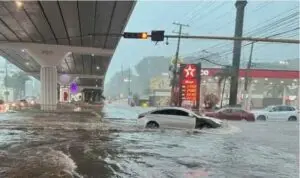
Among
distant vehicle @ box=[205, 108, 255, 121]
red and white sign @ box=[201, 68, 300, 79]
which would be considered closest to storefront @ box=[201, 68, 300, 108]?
red and white sign @ box=[201, 68, 300, 79]

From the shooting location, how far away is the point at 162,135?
18.6m

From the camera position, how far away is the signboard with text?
131 feet

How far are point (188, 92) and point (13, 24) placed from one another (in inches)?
713

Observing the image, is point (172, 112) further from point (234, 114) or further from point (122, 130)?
point (234, 114)

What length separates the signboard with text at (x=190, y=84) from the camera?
3983cm

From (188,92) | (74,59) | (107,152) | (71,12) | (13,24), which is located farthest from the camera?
(74,59)

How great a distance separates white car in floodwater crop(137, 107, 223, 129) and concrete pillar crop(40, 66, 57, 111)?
24.0m

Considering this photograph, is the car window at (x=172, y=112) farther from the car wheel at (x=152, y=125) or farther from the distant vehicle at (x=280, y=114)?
the distant vehicle at (x=280, y=114)

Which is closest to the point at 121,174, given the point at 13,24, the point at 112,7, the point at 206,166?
the point at 206,166

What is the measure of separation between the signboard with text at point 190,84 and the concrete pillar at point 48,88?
1462cm

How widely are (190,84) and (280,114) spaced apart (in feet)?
30.6

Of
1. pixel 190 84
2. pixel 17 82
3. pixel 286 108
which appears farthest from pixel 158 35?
pixel 17 82

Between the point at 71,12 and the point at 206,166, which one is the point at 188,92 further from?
the point at 206,166

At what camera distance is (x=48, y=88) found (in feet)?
144
